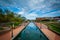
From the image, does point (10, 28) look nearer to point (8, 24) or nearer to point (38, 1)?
point (8, 24)

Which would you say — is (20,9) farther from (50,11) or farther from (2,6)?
(50,11)

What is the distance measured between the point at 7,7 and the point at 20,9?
1.67 ft

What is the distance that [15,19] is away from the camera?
5633 mm

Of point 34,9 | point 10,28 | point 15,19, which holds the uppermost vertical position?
point 34,9

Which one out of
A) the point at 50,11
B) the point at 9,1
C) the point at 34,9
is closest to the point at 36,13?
the point at 34,9

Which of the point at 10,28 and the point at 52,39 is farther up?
the point at 10,28

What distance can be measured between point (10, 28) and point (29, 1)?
1.30 meters

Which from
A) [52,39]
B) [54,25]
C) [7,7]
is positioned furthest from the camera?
[54,25]

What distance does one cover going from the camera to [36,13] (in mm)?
5680

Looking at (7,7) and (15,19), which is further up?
(7,7)

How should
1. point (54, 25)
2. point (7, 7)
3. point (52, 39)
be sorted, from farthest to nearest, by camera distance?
point (54, 25) < point (7, 7) < point (52, 39)

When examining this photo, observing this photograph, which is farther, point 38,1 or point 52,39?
point 38,1

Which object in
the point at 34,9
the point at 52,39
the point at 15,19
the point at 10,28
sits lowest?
the point at 52,39

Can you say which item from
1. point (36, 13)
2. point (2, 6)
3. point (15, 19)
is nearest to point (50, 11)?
point (36, 13)
